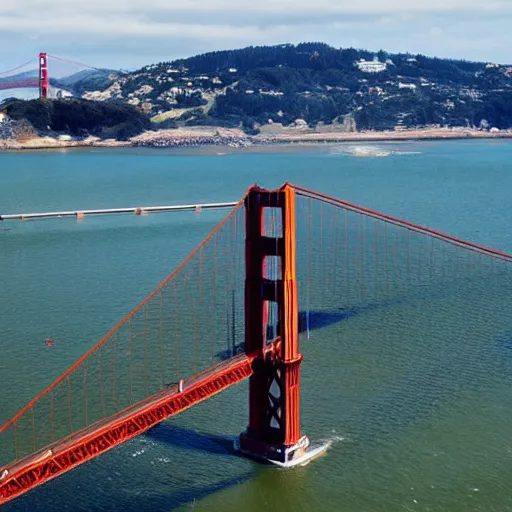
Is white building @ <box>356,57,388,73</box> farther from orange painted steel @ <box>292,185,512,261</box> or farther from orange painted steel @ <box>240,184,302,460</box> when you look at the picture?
orange painted steel @ <box>240,184,302,460</box>

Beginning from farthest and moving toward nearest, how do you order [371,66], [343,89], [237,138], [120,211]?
1. [371,66]
2. [343,89]
3. [237,138]
4. [120,211]

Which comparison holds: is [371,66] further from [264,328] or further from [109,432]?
[109,432]

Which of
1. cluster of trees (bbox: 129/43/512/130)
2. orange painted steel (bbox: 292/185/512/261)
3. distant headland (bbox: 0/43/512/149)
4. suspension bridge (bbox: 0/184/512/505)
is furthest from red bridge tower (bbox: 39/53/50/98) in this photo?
orange painted steel (bbox: 292/185/512/261)

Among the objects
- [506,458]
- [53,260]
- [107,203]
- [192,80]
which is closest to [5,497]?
[506,458]

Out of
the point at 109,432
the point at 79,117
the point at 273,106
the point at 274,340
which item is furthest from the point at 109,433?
the point at 273,106

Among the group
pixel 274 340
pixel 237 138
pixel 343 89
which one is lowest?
pixel 274 340

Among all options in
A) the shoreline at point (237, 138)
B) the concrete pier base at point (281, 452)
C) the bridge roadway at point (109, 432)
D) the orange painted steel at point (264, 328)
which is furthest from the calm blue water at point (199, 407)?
the shoreline at point (237, 138)

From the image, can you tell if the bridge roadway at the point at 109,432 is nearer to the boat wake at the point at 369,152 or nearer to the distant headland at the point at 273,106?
the boat wake at the point at 369,152
